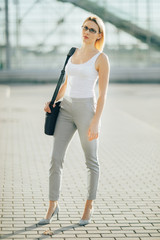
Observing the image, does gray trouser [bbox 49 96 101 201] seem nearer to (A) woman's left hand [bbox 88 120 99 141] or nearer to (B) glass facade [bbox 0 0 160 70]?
(A) woman's left hand [bbox 88 120 99 141]

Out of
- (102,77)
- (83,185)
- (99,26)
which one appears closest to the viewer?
(102,77)

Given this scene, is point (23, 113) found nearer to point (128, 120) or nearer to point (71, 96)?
point (128, 120)

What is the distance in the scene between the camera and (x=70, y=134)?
4320 millimetres

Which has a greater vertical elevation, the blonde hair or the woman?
Result: the blonde hair

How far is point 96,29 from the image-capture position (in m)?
4.24

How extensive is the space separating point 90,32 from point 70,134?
806 mm

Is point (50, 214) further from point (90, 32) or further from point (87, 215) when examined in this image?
point (90, 32)

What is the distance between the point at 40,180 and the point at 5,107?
31.6ft

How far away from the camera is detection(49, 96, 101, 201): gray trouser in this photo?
13.9 feet

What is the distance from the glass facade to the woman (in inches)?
1185

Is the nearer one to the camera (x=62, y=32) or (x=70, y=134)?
(x=70, y=134)

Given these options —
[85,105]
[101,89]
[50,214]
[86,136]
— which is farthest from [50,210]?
[101,89]

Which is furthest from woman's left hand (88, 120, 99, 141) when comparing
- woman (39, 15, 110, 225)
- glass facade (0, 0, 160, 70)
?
glass facade (0, 0, 160, 70)

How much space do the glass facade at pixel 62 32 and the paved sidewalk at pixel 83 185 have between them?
2358 cm
